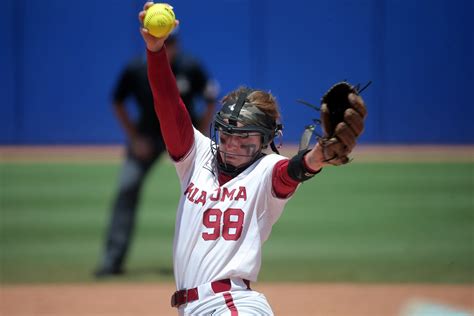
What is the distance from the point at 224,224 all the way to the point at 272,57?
14.0m

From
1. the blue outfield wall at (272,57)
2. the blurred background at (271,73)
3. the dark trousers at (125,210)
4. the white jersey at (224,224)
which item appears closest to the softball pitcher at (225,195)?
the white jersey at (224,224)

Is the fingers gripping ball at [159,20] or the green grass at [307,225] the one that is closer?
the fingers gripping ball at [159,20]

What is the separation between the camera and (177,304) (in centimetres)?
353

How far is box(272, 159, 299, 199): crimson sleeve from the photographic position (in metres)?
3.43

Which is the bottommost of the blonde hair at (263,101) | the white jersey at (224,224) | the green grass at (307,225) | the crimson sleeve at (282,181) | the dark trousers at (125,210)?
the green grass at (307,225)

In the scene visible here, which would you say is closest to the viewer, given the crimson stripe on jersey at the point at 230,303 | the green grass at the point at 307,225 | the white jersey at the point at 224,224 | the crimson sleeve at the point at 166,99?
the crimson stripe on jersey at the point at 230,303

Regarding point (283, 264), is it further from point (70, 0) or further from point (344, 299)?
point (70, 0)

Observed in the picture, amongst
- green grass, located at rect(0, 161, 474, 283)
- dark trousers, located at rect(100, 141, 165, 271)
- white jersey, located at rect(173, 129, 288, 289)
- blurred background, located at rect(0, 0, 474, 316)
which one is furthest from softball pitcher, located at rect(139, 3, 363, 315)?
blurred background, located at rect(0, 0, 474, 316)

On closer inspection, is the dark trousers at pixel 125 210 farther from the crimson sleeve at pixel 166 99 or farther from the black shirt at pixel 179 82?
the crimson sleeve at pixel 166 99

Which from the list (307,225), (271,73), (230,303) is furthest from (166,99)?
(271,73)

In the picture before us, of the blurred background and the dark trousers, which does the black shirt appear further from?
the blurred background

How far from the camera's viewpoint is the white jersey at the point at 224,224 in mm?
3455

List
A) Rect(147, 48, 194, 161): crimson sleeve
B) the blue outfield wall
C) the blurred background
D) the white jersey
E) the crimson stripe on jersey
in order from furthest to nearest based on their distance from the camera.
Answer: the blue outfield wall < the blurred background < Rect(147, 48, 194, 161): crimson sleeve < the white jersey < the crimson stripe on jersey

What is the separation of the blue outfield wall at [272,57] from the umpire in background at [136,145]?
7.89 meters
